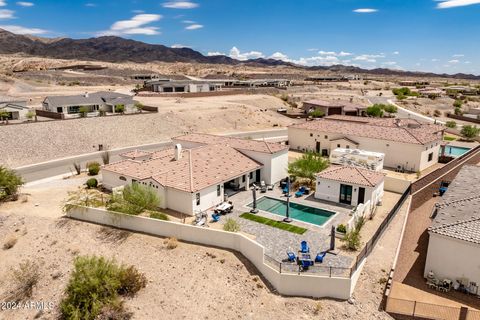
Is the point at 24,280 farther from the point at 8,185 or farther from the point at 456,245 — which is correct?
the point at 456,245

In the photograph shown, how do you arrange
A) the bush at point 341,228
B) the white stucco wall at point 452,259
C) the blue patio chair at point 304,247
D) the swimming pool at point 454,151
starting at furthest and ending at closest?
the swimming pool at point 454,151 → the bush at point 341,228 → the blue patio chair at point 304,247 → the white stucco wall at point 452,259

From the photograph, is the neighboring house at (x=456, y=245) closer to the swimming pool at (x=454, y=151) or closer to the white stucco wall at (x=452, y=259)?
the white stucco wall at (x=452, y=259)

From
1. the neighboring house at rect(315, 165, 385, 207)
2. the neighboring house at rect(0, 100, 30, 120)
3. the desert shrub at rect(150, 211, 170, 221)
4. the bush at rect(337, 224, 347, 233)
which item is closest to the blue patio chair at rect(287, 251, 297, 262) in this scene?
the bush at rect(337, 224, 347, 233)

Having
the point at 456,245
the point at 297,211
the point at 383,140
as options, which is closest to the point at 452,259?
the point at 456,245

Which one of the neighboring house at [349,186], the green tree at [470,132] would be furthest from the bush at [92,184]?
the green tree at [470,132]

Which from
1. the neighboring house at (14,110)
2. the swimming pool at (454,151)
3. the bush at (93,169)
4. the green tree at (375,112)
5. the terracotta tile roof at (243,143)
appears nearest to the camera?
the terracotta tile roof at (243,143)

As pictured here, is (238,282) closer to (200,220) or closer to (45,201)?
(200,220)
